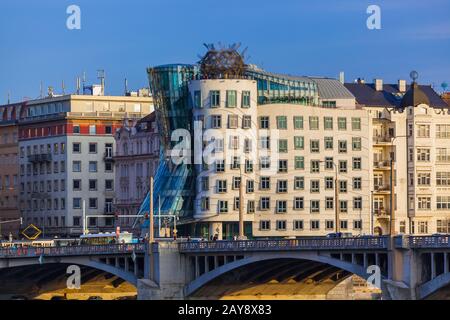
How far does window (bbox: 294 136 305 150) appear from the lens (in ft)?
520

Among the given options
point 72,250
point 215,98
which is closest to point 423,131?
point 215,98

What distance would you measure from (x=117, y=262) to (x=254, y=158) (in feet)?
96.4

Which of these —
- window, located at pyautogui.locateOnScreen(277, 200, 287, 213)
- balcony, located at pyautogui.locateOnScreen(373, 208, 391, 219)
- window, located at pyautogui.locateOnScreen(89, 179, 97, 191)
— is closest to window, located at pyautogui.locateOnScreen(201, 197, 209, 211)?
window, located at pyautogui.locateOnScreen(277, 200, 287, 213)

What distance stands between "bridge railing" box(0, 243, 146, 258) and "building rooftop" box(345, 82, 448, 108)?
141 ft

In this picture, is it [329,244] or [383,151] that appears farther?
[383,151]

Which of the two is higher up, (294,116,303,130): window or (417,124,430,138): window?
(294,116,303,130): window

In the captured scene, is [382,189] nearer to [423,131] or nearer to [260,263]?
[423,131]

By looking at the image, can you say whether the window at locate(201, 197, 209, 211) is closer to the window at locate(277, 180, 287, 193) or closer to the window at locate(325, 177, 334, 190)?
the window at locate(277, 180, 287, 193)

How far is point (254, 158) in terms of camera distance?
156m

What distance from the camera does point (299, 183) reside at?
159 metres

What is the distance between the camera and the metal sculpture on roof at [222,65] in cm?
15512
